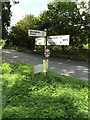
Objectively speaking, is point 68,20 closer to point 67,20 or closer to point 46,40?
point 67,20

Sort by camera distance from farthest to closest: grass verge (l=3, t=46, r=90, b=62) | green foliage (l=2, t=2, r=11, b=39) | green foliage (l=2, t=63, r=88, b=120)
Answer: grass verge (l=3, t=46, r=90, b=62) → green foliage (l=2, t=2, r=11, b=39) → green foliage (l=2, t=63, r=88, b=120)

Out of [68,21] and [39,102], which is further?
[68,21]

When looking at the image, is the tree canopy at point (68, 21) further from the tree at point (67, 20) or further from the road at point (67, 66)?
the road at point (67, 66)

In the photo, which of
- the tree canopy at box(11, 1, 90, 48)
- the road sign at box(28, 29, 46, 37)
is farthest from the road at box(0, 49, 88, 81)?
the road sign at box(28, 29, 46, 37)

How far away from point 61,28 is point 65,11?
177 cm

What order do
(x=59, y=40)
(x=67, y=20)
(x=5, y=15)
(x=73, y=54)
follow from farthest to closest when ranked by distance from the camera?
(x=73, y=54) → (x=67, y=20) → (x=5, y=15) → (x=59, y=40)

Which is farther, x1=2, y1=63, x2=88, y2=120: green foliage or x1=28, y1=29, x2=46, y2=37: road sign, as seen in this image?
x1=28, y1=29, x2=46, y2=37: road sign

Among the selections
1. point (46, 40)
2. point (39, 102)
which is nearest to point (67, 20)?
point (46, 40)

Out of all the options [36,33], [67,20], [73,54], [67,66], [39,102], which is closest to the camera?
[39,102]

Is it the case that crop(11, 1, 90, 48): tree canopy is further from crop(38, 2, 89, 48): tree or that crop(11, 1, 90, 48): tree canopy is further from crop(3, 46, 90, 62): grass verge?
crop(3, 46, 90, 62): grass verge

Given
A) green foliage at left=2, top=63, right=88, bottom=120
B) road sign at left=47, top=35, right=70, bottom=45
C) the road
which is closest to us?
green foliage at left=2, top=63, right=88, bottom=120

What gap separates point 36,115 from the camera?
2.76 meters

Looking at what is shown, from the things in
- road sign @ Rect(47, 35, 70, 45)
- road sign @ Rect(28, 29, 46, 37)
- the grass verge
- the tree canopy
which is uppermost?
the tree canopy

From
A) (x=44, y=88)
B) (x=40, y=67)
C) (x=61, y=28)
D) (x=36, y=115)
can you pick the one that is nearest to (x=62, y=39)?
(x=40, y=67)
